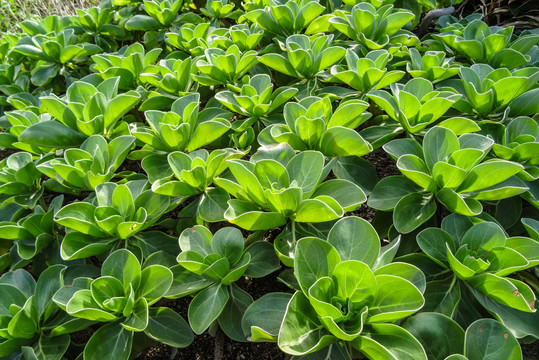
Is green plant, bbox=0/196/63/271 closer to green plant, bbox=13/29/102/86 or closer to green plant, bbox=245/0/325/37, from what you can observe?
green plant, bbox=13/29/102/86

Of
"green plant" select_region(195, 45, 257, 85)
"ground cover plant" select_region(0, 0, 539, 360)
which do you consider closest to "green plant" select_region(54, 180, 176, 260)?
"ground cover plant" select_region(0, 0, 539, 360)

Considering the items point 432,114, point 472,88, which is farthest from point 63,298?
point 472,88

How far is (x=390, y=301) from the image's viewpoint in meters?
0.84

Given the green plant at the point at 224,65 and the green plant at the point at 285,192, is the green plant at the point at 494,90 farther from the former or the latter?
the green plant at the point at 224,65

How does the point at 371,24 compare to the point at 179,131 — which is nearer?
the point at 179,131

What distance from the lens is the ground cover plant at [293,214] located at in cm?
88

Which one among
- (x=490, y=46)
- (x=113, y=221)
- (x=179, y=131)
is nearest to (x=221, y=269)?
(x=113, y=221)

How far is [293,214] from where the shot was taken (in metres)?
1.06

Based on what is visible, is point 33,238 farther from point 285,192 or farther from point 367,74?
point 367,74

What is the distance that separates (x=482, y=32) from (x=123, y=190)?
1.63m

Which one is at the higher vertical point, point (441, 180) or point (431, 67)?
point (431, 67)

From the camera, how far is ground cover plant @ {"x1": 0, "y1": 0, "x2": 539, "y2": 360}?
34.7 inches

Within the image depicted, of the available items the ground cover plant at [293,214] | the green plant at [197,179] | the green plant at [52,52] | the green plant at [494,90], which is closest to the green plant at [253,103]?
the ground cover plant at [293,214]

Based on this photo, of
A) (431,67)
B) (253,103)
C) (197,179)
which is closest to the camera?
(197,179)
